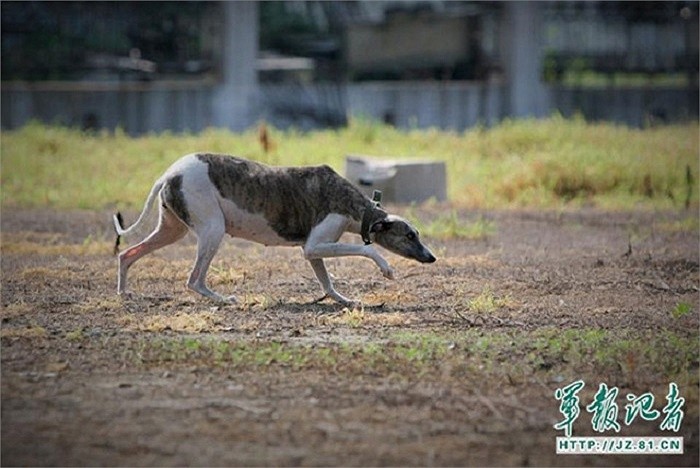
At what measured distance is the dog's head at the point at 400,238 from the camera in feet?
→ 32.3

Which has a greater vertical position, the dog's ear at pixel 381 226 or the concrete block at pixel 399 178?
the dog's ear at pixel 381 226

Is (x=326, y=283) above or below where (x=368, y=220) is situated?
below

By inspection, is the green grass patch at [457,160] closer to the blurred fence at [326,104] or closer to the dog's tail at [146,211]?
the blurred fence at [326,104]

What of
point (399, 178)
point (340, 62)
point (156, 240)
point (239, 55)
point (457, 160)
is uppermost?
point (239, 55)

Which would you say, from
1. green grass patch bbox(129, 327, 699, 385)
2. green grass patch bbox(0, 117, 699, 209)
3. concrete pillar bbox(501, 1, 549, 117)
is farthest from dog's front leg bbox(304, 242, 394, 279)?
concrete pillar bbox(501, 1, 549, 117)

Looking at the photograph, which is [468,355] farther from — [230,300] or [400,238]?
[230,300]

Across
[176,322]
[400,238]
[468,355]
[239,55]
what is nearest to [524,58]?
[239,55]

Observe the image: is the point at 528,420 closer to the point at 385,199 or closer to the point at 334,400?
the point at 334,400

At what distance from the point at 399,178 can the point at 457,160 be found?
3961 mm

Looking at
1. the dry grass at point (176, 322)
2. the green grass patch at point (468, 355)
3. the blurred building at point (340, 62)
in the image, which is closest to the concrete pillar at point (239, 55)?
the blurred building at point (340, 62)

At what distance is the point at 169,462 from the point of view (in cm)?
612

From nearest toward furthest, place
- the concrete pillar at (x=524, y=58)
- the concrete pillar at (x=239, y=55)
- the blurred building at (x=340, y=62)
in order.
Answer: the blurred building at (x=340, y=62) → the concrete pillar at (x=239, y=55) → the concrete pillar at (x=524, y=58)

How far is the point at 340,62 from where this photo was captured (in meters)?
30.8

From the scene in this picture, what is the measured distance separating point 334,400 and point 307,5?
80.9 ft
